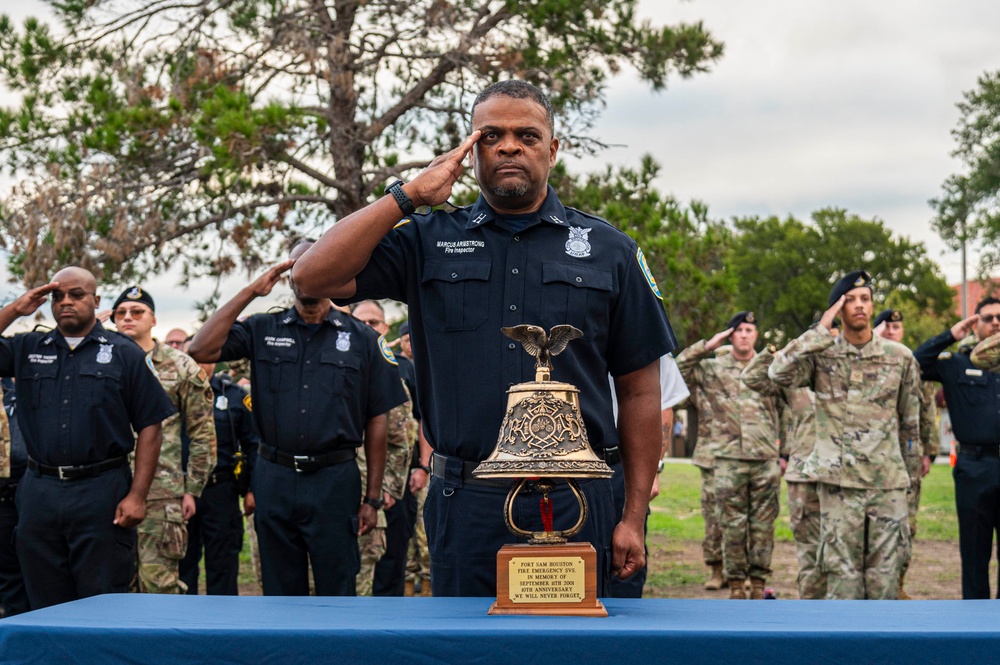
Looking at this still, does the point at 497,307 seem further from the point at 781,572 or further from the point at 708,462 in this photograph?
the point at 781,572

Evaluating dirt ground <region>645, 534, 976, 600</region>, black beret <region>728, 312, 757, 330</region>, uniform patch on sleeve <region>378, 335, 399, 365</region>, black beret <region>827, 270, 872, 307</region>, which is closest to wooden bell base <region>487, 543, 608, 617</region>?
uniform patch on sleeve <region>378, 335, 399, 365</region>

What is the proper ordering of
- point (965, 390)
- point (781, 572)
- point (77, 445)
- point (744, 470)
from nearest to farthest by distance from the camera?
1. point (77, 445)
2. point (965, 390)
3. point (744, 470)
4. point (781, 572)

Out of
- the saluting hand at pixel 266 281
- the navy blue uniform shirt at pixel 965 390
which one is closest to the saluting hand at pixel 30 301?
the saluting hand at pixel 266 281

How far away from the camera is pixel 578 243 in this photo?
11.5 feet

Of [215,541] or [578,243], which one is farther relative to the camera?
[215,541]

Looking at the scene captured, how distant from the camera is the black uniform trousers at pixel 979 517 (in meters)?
8.41

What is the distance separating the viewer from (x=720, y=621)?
2.49 m

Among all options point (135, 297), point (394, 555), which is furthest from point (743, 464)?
point (135, 297)

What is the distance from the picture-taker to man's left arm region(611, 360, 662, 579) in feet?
11.0

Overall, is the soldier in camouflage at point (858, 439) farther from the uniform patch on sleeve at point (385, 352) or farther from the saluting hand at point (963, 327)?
the uniform patch on sleeve at point (385, 352)

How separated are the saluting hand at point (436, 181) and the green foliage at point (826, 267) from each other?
Result: 56.0 m

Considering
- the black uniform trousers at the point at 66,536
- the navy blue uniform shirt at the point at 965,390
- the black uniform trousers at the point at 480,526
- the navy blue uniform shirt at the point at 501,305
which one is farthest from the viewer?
the navy blue uniform shirt at the point at 965,390

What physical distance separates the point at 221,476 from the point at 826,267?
5387 cm

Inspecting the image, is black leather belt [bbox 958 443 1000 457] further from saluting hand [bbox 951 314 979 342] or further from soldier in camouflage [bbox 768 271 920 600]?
soldier in camouflage [bbox 768 271 920 600]
